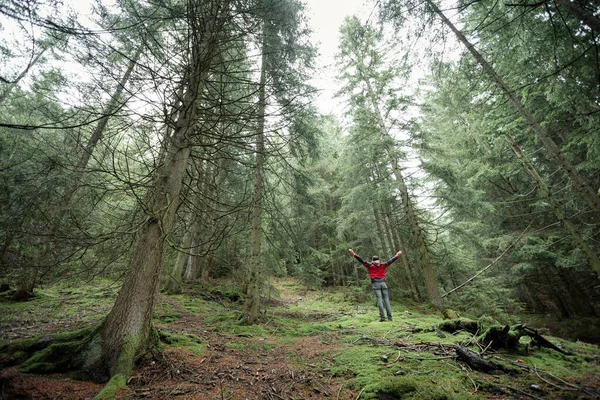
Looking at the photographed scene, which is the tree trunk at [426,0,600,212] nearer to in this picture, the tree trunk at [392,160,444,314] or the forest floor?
the tree trunk at [392,160,444,314]

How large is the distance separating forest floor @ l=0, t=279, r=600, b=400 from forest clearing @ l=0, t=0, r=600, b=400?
33mm

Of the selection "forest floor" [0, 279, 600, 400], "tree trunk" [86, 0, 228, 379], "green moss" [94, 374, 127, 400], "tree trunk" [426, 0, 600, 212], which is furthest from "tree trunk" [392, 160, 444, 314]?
"green moss" [94, 374, 127, 400]

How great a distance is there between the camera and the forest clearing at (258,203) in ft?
8.87

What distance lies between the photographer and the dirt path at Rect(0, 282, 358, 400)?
7.57 ft

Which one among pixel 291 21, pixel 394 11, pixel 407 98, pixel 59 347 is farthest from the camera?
pixel 407 98

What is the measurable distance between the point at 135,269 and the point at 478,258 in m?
14.8

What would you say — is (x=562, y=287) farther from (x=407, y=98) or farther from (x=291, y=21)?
(x=291, y=21)

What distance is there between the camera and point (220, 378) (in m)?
2.95

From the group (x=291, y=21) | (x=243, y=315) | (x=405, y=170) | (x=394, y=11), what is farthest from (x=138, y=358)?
(x=405, y=170)

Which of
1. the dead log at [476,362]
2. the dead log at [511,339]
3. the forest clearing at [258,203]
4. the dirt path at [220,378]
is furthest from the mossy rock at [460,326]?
the dirt path at [220,378]

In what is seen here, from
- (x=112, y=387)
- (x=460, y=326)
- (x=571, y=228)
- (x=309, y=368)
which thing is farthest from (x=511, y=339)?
(x=571, y=228)

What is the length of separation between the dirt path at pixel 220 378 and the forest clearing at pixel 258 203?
3 cm

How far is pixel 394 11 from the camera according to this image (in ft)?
16.6

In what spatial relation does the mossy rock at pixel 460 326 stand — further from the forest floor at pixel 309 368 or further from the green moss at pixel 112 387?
the green moss at pixel 112 387
